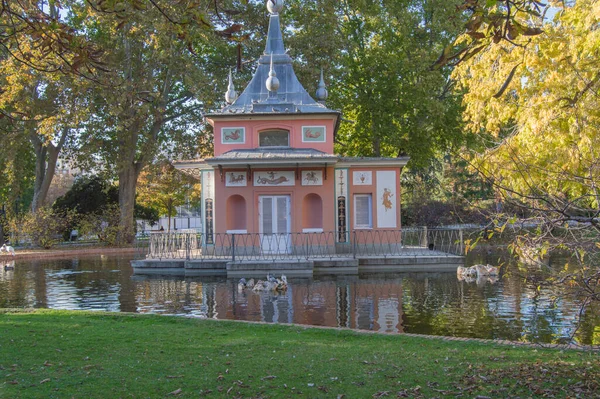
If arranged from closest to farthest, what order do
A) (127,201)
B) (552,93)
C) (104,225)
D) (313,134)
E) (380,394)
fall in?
(380,394) → (552,93) → (313,134) → (127,201) → (104,225)

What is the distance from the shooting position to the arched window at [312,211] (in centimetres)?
2566

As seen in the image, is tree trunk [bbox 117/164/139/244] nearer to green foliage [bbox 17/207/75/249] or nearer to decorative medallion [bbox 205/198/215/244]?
green foliage [bbox 17/207/75/249]

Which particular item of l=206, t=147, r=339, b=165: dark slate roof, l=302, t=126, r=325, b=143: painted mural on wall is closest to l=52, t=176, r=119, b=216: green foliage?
l=206, t=147, r=339, b=165: dark slate roof

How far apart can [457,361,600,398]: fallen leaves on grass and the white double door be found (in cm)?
1799

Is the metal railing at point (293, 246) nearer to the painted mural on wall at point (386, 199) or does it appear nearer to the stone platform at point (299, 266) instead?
the painted mural on wall at point (386, 199)

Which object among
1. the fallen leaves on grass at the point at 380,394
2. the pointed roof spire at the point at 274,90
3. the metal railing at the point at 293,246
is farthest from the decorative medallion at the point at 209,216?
the fallen leaves on grass at the point at 380,394

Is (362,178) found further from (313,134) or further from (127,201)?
(127,201)

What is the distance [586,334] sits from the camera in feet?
34.5

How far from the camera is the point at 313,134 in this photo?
25.8 metres

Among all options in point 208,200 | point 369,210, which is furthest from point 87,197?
point 369,210

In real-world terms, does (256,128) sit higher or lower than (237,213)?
higher

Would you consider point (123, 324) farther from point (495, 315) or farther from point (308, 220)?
point (308, 220)

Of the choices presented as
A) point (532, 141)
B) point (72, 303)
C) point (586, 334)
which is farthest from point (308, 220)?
point (586, 334)

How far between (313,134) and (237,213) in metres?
4.66
